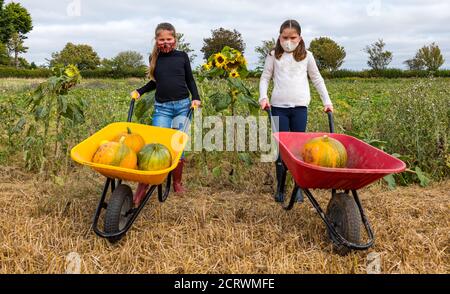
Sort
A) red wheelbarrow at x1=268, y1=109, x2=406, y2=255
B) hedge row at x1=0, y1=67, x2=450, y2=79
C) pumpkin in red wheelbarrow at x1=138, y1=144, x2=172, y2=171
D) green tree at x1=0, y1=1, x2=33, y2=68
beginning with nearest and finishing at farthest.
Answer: red wheelbarrow at x1=268, y1=109, x2=406, y2=255, pumpkin in red wheelbarrow at x1=138, y1=144, x2=172, y2=171, hedge row at x1=0, y1=67, x2=450, y2=79, green tree at x1=0, y1=1, x2=33, y2=68

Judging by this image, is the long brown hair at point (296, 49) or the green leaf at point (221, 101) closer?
the long brown hair at point (296, 49)

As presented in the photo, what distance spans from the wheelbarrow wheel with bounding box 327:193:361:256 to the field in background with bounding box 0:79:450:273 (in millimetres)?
84

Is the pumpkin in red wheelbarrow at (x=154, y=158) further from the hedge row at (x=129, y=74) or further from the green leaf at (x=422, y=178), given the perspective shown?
the hedge row at (x=129, y=74)

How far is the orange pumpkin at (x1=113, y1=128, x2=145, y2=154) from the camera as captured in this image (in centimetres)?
302

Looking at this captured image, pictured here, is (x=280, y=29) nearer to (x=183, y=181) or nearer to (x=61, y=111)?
(x=183, y=181)

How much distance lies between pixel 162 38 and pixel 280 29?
893mm

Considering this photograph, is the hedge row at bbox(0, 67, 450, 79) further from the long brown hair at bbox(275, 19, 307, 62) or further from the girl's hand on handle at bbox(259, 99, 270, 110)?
the girl's hand on handle at bbox(259, 99, 270, 110)

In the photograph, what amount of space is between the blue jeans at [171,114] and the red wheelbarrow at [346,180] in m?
0.96

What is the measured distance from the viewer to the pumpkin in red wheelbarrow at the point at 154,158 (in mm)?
2799

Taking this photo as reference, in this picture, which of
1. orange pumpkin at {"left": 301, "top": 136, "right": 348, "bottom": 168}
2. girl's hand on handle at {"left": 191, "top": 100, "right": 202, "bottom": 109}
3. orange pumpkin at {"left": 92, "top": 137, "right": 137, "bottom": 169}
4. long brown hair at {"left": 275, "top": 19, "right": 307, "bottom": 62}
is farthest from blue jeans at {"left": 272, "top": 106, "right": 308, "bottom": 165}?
orange pumpkin at {"left": 92, "top": 137, "right": 137, "bottom": 169}

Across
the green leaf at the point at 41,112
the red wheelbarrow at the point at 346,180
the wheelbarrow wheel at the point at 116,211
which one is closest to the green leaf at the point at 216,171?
the red wheelbarrow at the point at 346,180

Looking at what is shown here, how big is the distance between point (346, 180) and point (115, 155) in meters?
1.35

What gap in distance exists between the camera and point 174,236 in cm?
291

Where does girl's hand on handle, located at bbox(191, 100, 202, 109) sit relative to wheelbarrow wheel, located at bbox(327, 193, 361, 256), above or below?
above
